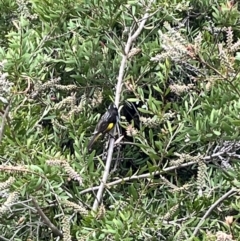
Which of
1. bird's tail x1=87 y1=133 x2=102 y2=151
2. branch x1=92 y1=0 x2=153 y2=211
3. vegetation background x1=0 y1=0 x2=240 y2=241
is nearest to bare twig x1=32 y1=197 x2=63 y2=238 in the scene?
vegetation background x1=0 y1=0 x2=240 y2=241

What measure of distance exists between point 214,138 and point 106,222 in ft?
1.60

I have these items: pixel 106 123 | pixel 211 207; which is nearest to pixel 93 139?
pixel 106 123

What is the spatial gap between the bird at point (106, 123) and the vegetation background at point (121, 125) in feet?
0.13

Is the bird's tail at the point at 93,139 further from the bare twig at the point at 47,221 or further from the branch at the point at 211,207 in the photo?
the branch at the point at 211,207

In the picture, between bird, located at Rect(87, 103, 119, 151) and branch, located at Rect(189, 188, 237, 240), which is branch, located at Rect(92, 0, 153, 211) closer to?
bird, located at Rect(87, 103, 119, 151)

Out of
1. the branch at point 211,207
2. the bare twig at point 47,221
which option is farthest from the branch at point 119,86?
the branch at point 211,207

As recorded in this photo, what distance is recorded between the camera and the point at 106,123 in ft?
6.59

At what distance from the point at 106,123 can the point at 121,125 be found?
0.27ft

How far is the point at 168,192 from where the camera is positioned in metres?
1.82

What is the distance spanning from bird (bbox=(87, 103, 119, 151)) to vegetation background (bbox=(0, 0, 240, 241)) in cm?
4

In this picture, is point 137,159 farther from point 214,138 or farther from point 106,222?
point 106,222

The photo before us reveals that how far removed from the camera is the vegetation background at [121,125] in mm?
1599

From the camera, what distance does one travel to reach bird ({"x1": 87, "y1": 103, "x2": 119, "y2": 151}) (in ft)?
6.61

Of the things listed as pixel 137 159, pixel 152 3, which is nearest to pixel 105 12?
pixel 152 3
